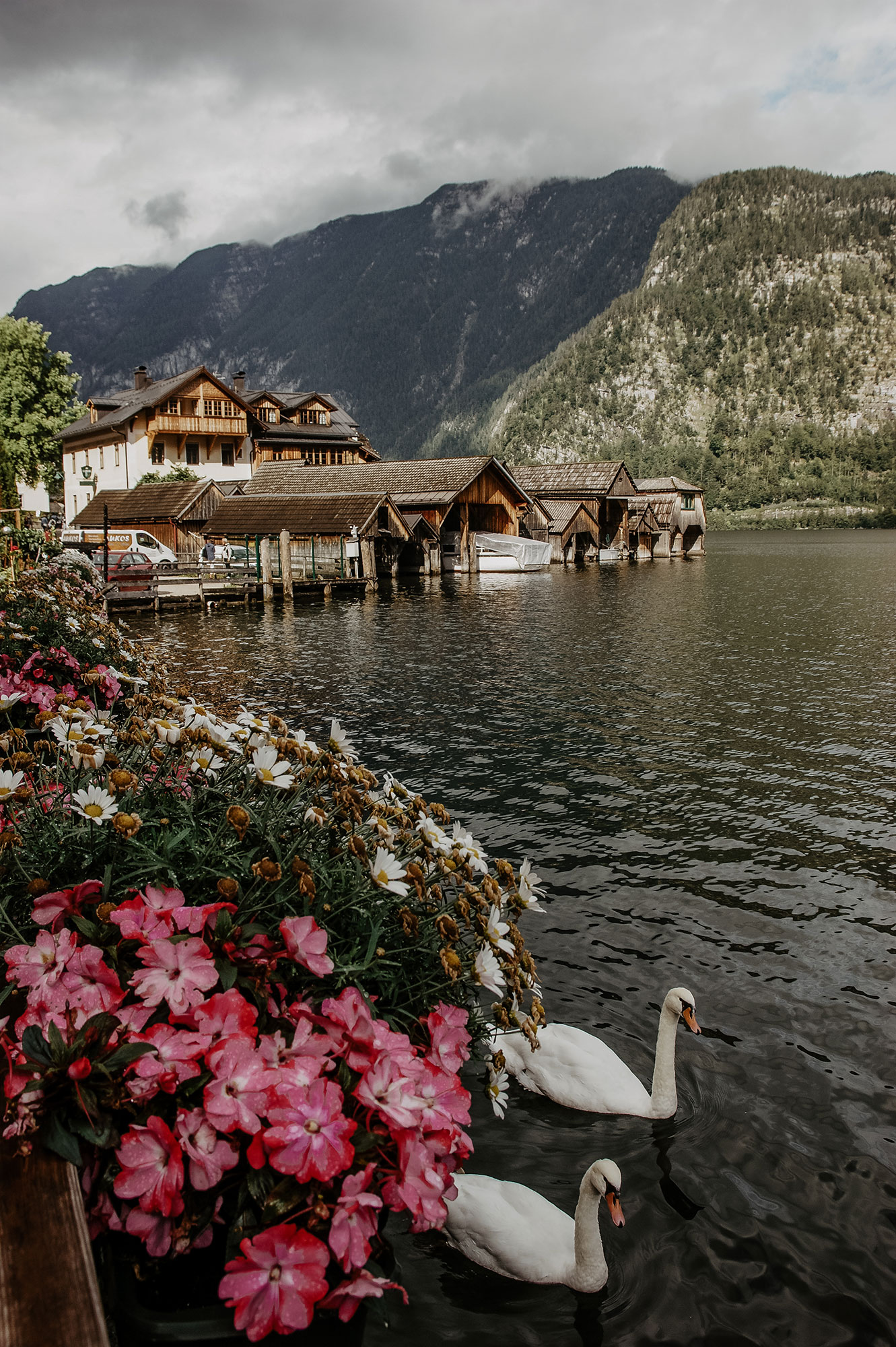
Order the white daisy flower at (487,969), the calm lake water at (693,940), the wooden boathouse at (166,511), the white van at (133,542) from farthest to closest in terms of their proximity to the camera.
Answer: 1. the wooden boathouse at (166,511)
2. the white van at (133,542)
3. the calm lake water at (693,940)
4. the white daisy flower at (487,969)

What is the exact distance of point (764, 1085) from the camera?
222 inches

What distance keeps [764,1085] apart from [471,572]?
51.2 metres

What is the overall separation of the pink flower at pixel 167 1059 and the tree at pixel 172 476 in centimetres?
6475

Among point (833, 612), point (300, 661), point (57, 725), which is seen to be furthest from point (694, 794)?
point (833, 612)

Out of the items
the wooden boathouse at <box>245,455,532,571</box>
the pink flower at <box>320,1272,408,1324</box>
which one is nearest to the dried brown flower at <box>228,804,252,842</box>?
the pink flower at <box>320,1272,408,1324</box>

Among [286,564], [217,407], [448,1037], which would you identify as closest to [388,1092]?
[448,1037]

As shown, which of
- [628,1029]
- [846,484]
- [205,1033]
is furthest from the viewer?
[846,484]

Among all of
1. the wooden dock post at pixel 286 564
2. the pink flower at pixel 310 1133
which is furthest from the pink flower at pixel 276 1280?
the wooden dock post at pixel 286 564

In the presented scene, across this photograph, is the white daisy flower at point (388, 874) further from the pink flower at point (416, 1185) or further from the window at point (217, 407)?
the window at point (217, 407)

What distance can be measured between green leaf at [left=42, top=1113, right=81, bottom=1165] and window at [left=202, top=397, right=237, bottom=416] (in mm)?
69318

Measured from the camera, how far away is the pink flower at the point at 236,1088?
7.70 feet

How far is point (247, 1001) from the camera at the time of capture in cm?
279

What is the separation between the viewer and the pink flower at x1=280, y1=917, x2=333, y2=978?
2.69 meters

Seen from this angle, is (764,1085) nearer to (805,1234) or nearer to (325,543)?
(805,1234)
